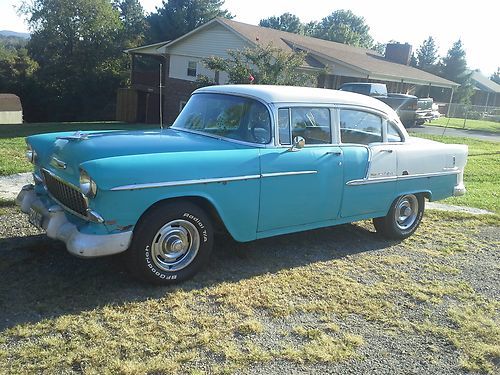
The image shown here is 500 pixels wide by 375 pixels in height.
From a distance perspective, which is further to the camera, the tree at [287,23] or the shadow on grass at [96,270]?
the tree at [287,23]

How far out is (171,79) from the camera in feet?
91.9

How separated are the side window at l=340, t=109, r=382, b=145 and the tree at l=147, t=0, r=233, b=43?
133ft

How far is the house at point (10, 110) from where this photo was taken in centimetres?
3081

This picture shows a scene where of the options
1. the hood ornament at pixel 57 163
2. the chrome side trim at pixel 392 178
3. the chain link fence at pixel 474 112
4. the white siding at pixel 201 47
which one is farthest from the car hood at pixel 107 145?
the chain link fence at pixel 474 112

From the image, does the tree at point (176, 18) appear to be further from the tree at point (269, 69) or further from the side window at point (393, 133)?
the side window at point (393, 133)

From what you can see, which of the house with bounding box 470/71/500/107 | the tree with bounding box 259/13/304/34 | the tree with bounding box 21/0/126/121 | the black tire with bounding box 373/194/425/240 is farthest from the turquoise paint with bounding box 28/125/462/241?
the tree with bounding box 259/13/304/34

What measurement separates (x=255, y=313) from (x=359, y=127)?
2583mm

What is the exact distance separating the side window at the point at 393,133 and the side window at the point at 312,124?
1.03 m

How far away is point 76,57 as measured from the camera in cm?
3956

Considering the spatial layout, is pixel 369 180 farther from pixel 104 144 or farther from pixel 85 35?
pixel 85 35

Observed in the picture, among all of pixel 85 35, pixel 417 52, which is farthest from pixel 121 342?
pixel 417 52

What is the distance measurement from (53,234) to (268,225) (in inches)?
76.5

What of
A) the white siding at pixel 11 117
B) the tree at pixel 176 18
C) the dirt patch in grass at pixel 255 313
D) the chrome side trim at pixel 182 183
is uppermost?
the tree at pixel 176 18

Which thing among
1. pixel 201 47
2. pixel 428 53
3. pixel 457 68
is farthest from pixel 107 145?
pixel 428 53
